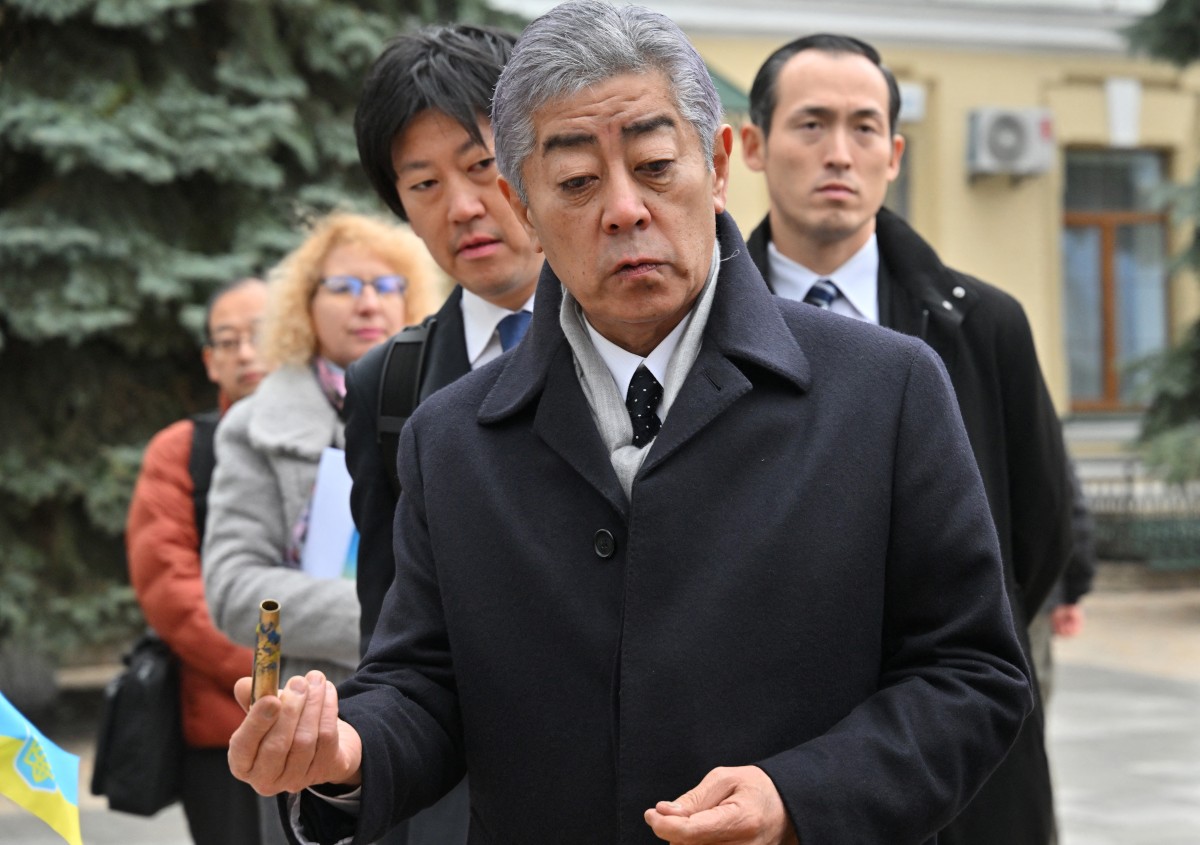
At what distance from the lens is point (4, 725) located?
9.84ft

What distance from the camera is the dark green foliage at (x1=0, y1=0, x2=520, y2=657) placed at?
9391mm

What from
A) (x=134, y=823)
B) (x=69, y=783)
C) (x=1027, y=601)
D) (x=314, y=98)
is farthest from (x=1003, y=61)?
(x=69, y=783)

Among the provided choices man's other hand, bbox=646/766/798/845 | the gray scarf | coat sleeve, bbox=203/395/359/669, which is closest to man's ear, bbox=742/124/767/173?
coat sleeve, bbox=203/395/359/669

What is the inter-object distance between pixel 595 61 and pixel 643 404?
0.47 metres

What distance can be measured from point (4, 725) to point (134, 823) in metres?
5.08

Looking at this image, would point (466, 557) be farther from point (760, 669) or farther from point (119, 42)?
point (119, 42)

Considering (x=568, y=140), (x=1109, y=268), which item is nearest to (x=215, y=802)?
(x=568, y=140)

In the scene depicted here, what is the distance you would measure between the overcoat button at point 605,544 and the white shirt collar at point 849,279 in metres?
1.60

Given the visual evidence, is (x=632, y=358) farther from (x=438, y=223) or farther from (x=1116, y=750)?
(x=1116, y=750)

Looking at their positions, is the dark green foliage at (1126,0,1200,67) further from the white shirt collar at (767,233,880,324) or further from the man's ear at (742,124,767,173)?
the white shirt collar at (767,233,880,324)

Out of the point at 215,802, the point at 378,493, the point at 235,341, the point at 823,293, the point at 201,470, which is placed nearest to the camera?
the point at 378,493

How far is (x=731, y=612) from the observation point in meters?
2.26

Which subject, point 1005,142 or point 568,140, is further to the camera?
point 1005,142

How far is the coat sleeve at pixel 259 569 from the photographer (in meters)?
3.94
